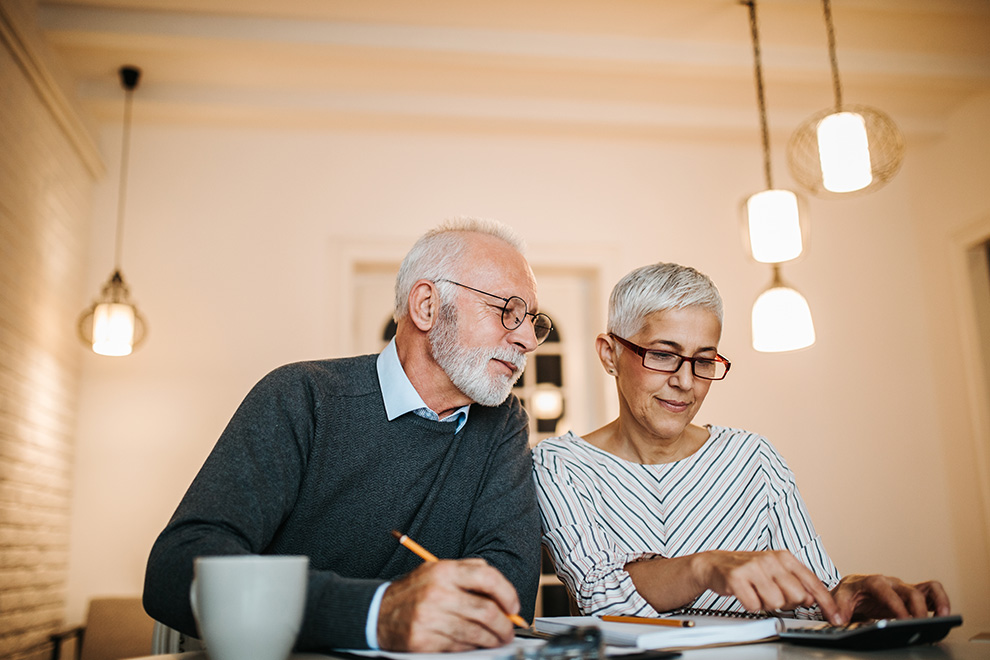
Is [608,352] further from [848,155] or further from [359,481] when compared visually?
[848,155]

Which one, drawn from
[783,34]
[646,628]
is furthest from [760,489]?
[783,34]

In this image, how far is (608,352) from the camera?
1.79 m

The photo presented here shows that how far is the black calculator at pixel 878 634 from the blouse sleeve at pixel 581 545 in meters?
0.37

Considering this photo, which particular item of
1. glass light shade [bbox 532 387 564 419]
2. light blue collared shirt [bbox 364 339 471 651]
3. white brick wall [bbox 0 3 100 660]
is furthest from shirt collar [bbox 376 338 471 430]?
glass light shade [bbox 532 387 564 419]

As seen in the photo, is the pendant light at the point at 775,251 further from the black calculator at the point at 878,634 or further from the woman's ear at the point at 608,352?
the black calculator at the point at 878,634

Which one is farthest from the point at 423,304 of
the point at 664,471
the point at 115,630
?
the point at 115,630

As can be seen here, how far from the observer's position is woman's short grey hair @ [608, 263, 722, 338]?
163cm

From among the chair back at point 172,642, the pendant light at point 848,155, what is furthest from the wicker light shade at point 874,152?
the chair back at point 172,642

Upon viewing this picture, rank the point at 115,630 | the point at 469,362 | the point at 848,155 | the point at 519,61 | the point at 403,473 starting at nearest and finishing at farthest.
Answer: the point at 403,473 → the point at 469,362 → the point at 848,155 → the point at 115,630 → the point at 519,61

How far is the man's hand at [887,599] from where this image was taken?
111 cm

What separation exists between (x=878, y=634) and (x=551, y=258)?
11.3 feet

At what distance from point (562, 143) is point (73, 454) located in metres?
2.90

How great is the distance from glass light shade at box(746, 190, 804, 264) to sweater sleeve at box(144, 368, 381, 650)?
84.6 inches

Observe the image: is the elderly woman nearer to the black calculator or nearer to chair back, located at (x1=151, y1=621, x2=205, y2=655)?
the black calculator
